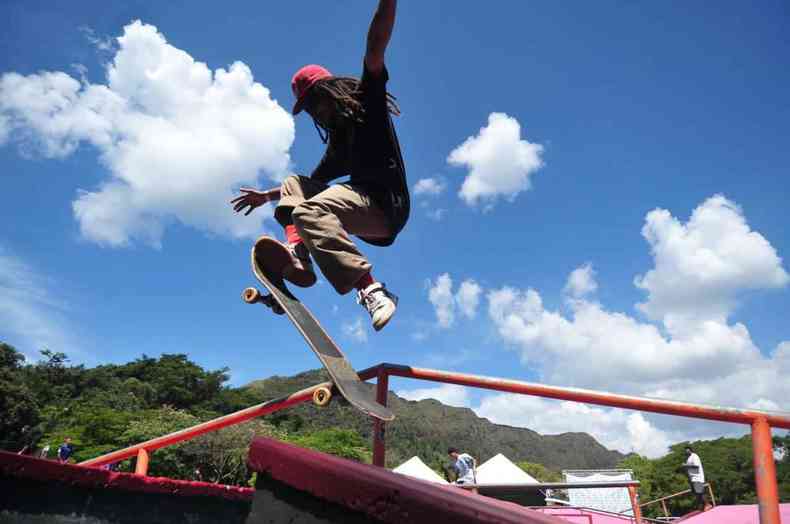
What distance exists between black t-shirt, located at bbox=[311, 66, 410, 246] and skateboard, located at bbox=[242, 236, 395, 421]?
0.61m

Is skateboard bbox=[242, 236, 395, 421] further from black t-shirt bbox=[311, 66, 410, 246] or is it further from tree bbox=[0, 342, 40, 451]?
tree bbox=[0, 342, 40, 451]

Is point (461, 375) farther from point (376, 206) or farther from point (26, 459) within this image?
point (26, 459)

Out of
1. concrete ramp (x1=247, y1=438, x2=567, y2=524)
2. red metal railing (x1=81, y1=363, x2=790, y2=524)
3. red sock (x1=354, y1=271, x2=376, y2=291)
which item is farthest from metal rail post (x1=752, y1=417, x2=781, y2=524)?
red sock (x1=354, y1=271, x2=376, y2=291)

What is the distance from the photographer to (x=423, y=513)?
27.0 inches

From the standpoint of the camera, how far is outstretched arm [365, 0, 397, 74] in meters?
2.17

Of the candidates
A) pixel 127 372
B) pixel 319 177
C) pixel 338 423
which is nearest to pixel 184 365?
pixel 127 372

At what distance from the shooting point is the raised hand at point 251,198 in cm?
361

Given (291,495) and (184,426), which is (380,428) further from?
(184,426)

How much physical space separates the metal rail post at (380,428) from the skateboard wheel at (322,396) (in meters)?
0.33

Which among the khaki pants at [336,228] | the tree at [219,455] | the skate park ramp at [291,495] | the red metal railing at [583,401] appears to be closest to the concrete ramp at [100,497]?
the skate park ramp at [291,495]

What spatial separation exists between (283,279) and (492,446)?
14774cm

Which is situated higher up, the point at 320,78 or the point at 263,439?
the point at 320,78

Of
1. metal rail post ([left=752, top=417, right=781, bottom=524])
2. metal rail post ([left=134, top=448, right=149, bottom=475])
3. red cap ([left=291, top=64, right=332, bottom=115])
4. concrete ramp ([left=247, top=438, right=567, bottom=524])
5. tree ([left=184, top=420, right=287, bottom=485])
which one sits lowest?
tree ([left=184, top=420, right=287, bottom=485])

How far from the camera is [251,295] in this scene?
269 cm
